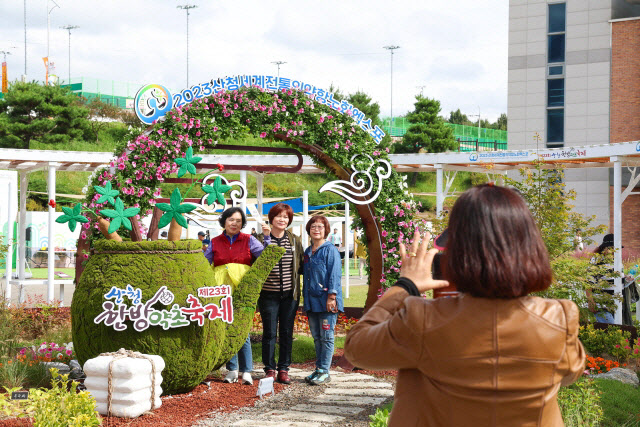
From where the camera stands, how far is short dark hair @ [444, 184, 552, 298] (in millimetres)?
1686

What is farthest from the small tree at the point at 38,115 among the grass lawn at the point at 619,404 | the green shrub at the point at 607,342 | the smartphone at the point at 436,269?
the smartphone at the point at 436,269

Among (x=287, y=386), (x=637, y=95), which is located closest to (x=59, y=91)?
(x=637, y=95)

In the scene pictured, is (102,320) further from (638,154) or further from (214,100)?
(638,154)

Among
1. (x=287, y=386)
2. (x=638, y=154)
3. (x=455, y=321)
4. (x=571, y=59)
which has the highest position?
(x=571, y=59)

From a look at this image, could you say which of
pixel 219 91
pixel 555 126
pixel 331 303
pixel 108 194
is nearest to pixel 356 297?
pixel 219 91

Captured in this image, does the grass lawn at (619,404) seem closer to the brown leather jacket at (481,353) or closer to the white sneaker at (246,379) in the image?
the white sneaker at (246,379)

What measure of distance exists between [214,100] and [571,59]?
24.5 metres

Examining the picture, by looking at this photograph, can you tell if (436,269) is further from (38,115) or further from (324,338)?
(38,115)

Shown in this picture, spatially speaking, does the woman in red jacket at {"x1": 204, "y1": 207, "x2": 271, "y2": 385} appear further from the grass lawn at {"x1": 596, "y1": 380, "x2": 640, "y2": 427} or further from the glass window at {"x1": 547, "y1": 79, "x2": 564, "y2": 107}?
the glass window at {"x1": 547, "y1": 79, "x2": 564, "y2": 107}

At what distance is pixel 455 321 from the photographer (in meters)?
1.71

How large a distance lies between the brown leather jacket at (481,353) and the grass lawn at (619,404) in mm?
3706

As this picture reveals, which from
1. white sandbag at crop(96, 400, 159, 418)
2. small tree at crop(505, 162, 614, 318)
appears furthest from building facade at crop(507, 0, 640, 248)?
white sandbag at crop(96, 400, 159, 418)

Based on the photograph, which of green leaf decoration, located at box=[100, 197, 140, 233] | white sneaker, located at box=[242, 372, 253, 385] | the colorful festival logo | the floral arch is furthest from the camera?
the colorful festival logo

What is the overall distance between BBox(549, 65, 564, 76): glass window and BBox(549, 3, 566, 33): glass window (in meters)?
1.50
